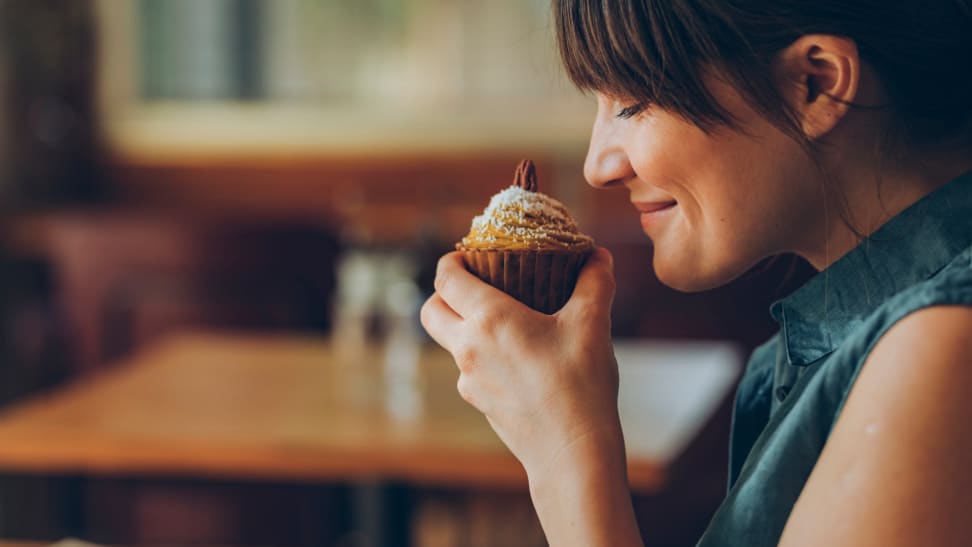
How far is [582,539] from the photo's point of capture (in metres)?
0.89

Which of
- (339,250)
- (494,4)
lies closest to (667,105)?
(339,250)

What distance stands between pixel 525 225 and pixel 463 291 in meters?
0.13

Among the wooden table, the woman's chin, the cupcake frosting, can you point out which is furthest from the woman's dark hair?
the wooden table

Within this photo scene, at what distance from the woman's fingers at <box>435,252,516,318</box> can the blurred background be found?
8.12ft

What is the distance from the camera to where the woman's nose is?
980 millimetres

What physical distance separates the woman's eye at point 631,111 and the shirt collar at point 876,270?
8.0 inches

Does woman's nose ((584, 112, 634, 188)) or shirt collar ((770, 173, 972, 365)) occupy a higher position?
woman's nose ((584, 112, 634, 188))

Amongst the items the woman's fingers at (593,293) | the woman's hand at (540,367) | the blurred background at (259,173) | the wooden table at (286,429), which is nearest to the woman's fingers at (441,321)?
the woman's hand at (540,367)

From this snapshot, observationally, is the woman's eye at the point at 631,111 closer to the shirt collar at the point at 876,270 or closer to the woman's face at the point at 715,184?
the woman's face at the point at 715,184

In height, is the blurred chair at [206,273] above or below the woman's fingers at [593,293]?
below

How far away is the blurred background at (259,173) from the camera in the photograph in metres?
4.16

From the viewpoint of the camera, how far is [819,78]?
89cm

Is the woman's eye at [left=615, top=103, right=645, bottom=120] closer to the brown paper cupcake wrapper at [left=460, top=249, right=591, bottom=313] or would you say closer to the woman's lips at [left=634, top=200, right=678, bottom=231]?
the woman's lips at [left=634, top=200, right=678, bottom=231]

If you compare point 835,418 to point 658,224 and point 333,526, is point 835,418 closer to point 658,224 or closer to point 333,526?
point 658,224
